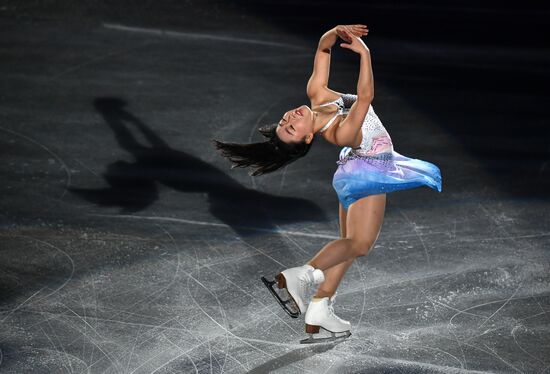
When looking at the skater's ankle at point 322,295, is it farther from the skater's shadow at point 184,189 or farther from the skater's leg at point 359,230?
the skater's shadow at point 184,189

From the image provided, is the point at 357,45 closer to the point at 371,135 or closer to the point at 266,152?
the point at 371,135

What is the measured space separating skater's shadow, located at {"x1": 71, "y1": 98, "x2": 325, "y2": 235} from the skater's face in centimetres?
164

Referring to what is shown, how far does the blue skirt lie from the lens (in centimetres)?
547

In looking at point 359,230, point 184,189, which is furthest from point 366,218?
point 184,189

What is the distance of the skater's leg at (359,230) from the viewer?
5449mm

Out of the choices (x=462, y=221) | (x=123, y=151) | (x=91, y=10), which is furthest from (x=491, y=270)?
(x=91, y=10)

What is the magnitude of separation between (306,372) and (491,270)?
5.37ft

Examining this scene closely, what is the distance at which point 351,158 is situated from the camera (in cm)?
560

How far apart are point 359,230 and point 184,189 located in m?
2.35

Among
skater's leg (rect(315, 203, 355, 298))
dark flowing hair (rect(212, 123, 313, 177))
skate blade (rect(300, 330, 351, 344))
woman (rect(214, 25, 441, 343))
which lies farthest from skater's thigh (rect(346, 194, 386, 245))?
skate blade (rect(300, 330, 351, 344))

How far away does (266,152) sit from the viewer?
Answer: 556cm

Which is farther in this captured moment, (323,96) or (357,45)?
(323,96)

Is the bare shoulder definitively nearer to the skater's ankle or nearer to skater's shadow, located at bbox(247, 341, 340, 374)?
the skater's ankle

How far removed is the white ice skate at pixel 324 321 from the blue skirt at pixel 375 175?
564mm
